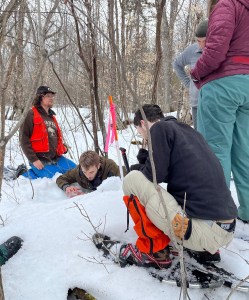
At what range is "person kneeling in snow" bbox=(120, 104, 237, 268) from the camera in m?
1.74

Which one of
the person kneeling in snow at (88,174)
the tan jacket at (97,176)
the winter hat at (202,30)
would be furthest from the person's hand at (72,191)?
the winter hat at (202,30)

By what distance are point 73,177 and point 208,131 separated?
182cm

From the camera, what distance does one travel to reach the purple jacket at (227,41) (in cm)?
206

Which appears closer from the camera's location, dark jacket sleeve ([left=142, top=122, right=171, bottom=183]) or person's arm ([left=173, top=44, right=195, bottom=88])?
dark jacket sleeve ([left=142, top=122, right=171, bottom=183])

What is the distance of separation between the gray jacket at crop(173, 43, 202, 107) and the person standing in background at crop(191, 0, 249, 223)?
2.84ft

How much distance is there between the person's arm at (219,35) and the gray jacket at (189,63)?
107 cm

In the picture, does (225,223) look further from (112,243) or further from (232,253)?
(112,243)

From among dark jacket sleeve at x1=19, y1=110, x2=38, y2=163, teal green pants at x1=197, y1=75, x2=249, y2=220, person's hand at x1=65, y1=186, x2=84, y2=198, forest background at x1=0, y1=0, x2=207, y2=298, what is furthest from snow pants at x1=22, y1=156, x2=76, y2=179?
teal green pants at x1=197, y1=75, x2=249, y2=220

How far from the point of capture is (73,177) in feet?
11.8

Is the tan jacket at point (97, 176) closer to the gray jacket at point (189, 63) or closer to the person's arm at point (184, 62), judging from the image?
the gray jacket at point (189, 63)

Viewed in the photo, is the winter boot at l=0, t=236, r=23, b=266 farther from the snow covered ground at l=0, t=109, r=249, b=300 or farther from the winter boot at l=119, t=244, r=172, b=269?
the winter boot at l=119, t=244, r=172, b=269

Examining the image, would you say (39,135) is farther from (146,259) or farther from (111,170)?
(146,259)

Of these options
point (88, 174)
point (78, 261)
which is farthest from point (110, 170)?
point (78, 261)

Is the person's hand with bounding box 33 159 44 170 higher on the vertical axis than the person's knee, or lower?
lower
